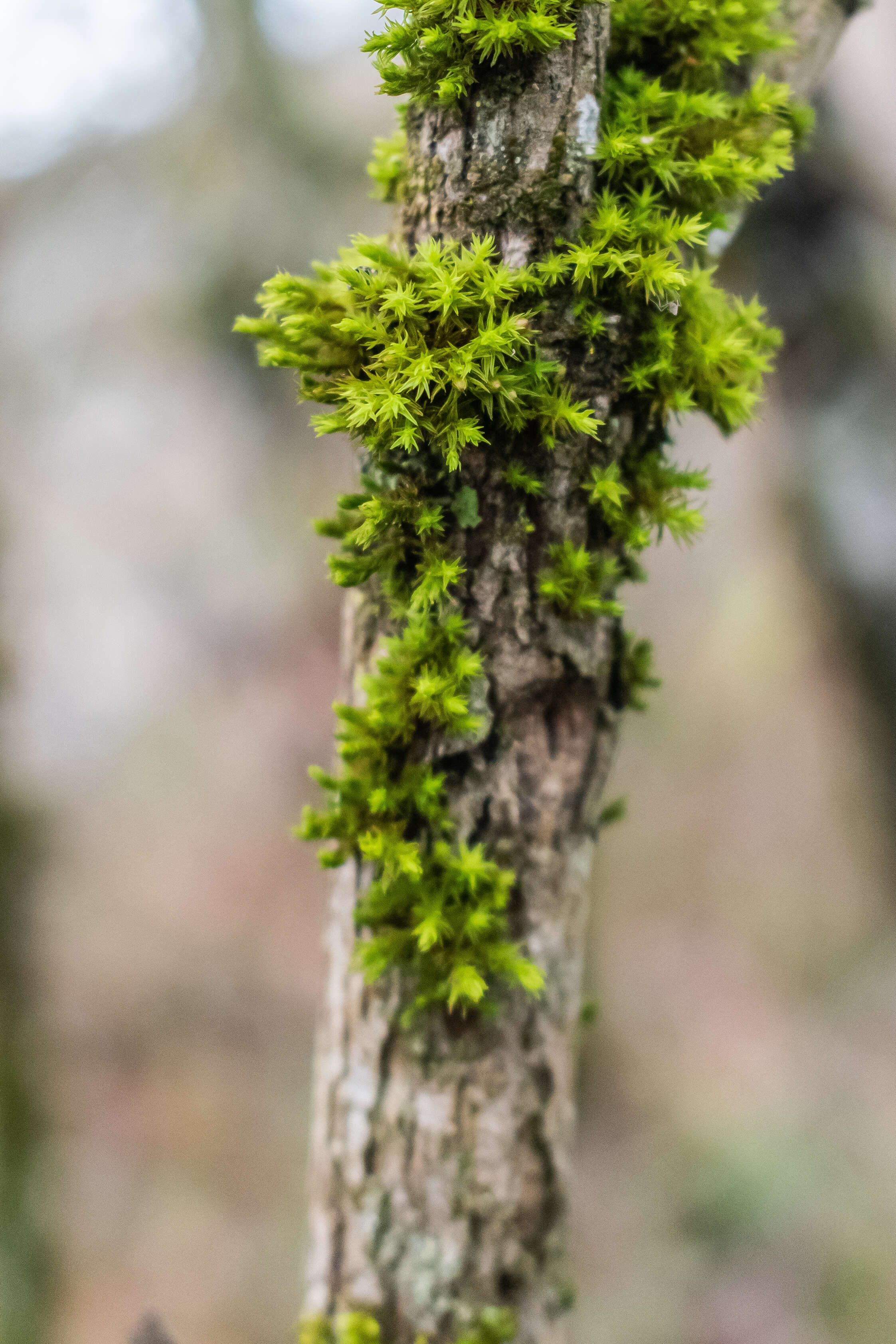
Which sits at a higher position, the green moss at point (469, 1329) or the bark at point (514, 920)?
the bark at point (514, 920)

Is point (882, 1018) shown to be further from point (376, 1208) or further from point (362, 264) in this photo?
point (362, 264)

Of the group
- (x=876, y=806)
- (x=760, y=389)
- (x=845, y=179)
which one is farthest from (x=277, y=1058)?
(x=845, y=179)

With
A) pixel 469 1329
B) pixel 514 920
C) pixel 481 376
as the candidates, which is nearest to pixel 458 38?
pixel 481 376

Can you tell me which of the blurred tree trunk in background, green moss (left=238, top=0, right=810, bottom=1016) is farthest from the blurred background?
green moss (left=238, top=0, right=810, bottom=1016)

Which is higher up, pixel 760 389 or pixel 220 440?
pixel 220 440

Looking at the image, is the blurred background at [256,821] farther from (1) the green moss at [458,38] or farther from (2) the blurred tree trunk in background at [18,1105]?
(1) the green moss at [458,38]

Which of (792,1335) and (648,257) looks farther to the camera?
(792,1335)

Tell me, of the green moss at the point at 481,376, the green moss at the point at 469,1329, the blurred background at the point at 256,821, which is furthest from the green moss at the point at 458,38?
the blurred background at the point at 256,821
